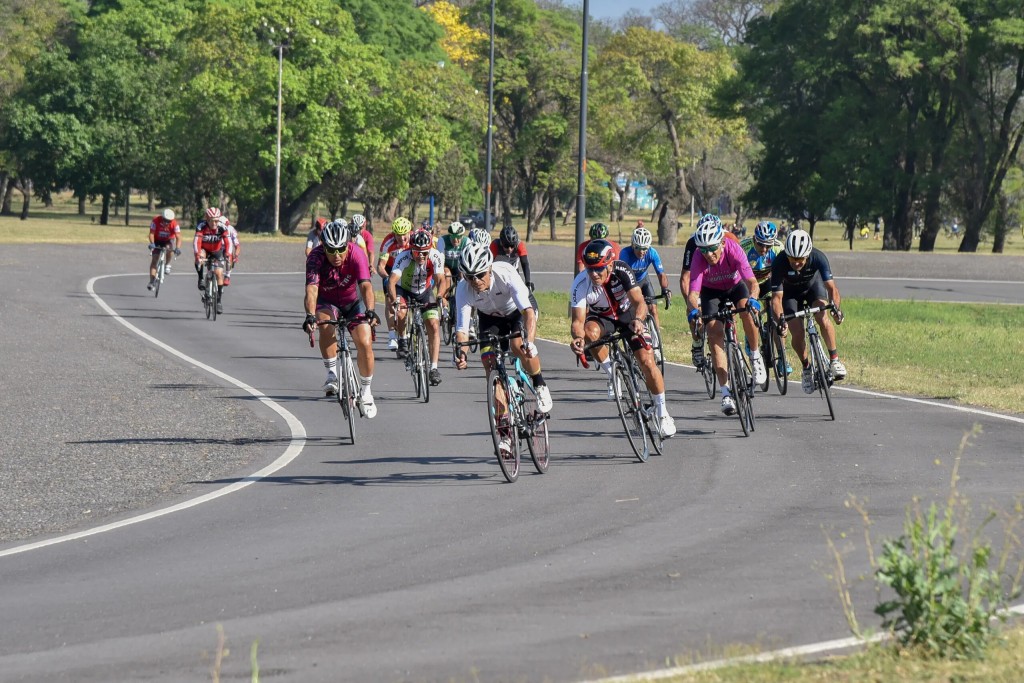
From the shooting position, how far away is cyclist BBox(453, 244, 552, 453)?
11.8m

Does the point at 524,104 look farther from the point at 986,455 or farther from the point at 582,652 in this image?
the point at 582,652

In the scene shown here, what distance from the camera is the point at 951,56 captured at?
215 feet

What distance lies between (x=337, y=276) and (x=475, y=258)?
2.82 metres

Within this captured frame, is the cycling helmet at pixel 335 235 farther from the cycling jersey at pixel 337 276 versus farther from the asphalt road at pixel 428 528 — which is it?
the asphalt road at pixel 428 528

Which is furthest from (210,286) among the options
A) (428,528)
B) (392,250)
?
(428,528)

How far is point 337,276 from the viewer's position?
14.2m

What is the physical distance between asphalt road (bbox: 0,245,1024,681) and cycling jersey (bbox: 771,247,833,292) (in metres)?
1.36

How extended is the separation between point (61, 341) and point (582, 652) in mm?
19530

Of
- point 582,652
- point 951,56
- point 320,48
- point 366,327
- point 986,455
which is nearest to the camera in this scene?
point 582,652

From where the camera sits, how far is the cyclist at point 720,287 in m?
14.3

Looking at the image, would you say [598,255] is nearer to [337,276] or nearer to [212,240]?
[337,276]

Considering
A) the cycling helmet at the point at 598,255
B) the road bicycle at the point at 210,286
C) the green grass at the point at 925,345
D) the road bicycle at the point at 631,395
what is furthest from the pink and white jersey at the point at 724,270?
the road bicycle at the point at 210,286

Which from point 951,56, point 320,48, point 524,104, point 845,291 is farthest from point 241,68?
point 845,291

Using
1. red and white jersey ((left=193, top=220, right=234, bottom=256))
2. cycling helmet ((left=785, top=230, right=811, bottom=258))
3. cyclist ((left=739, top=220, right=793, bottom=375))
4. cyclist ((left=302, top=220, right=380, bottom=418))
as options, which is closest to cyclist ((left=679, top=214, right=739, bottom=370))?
cyclist ((left=739, top=220, right=793, bottom=375))
